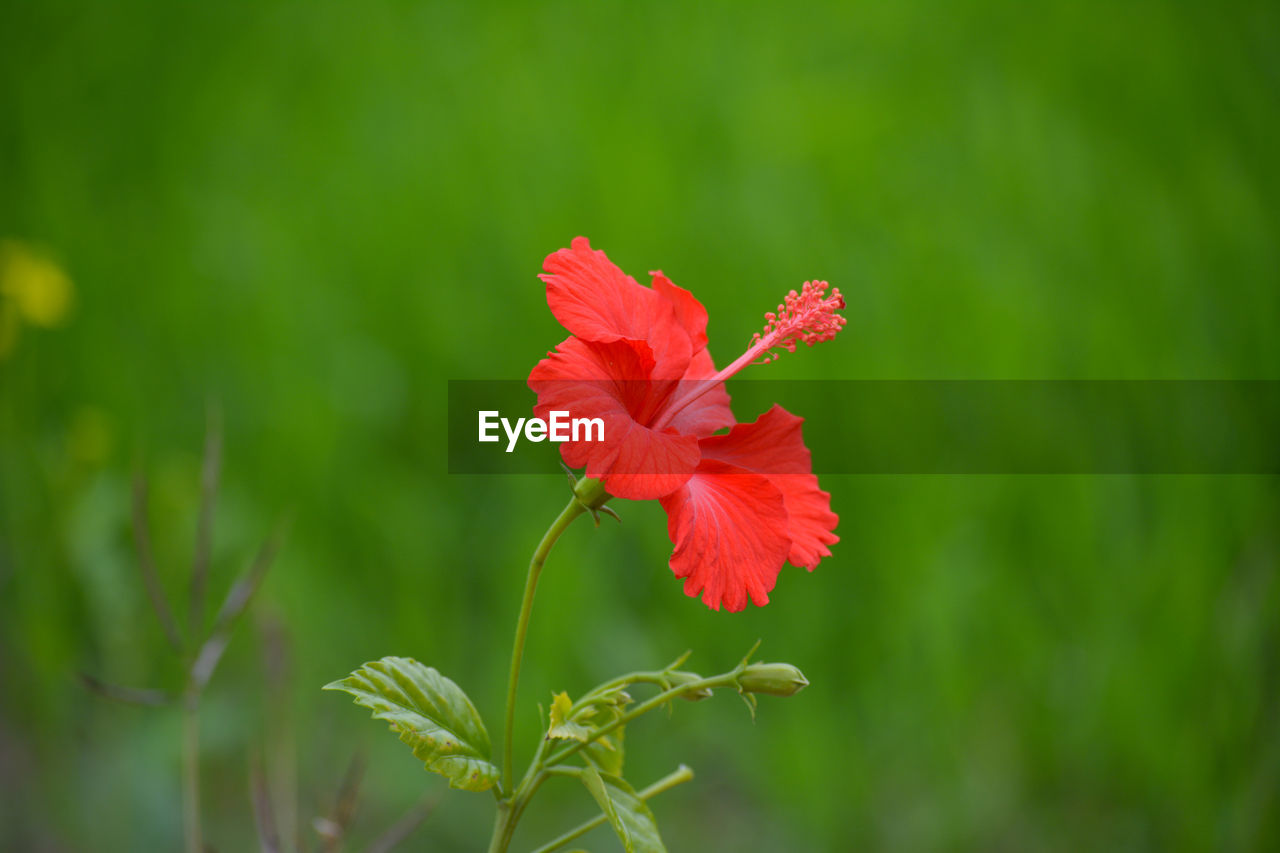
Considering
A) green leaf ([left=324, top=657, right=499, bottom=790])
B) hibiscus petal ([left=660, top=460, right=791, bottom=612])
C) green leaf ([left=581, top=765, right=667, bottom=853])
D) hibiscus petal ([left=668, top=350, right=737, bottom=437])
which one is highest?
hibiscus petal ([left=668, top=350, right=737, bottom=437])

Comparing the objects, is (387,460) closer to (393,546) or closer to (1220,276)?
(393,546)

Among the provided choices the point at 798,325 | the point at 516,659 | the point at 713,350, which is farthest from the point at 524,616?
the point at 713,350

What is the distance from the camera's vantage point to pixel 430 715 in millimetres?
499

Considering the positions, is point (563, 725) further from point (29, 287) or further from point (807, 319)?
point (29, 287)

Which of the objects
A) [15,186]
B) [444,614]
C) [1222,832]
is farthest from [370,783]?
[15,186]

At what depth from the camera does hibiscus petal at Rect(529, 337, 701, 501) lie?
467mm

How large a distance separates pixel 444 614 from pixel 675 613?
37 centimetres

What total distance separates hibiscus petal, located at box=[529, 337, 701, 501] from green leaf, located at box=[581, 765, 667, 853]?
13 centimetres

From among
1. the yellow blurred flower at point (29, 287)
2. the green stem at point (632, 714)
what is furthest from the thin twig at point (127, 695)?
the yellow blurred flower at point (29, 287)

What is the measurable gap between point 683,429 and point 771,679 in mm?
142
